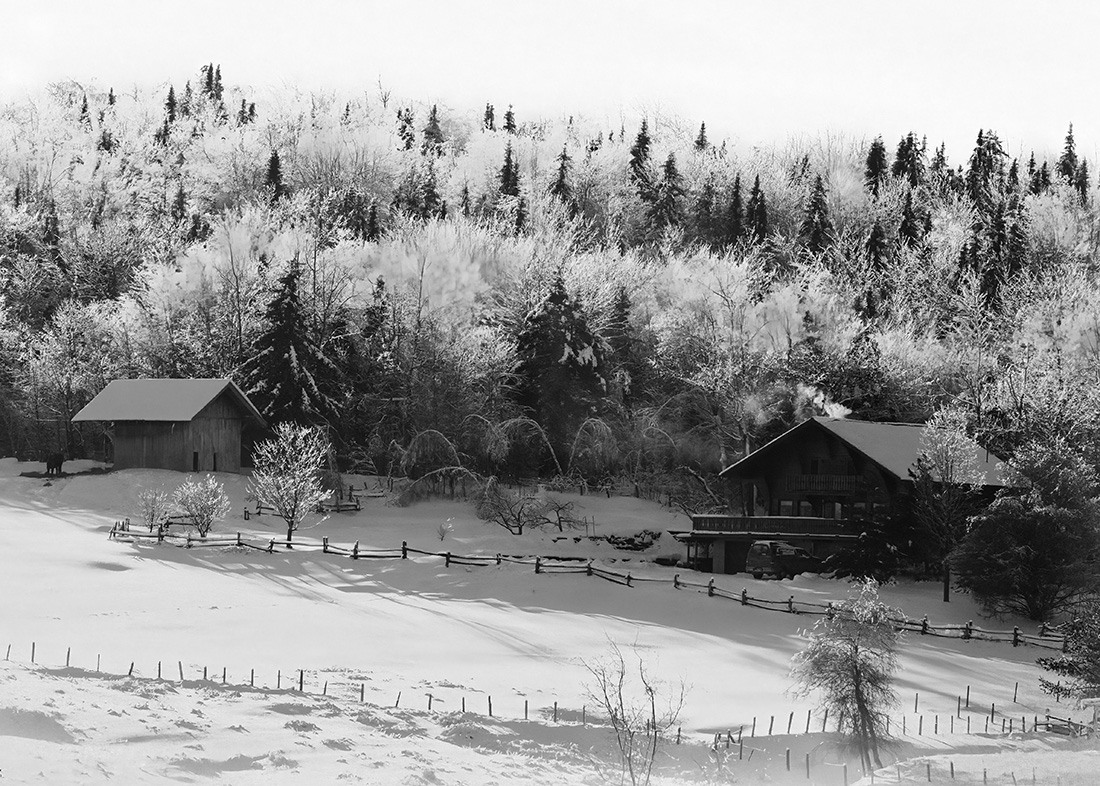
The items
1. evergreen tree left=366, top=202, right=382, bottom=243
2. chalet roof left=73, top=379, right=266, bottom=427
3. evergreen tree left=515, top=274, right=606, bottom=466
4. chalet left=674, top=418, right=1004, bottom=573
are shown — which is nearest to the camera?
chalet left=674, top=418, right=1004, bottom=573

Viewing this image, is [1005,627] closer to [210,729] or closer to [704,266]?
[210,729]

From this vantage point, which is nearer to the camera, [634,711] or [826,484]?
[634,711]

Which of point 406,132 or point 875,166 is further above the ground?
point 406,132

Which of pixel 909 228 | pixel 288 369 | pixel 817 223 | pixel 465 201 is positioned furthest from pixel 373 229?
pixel 909 228

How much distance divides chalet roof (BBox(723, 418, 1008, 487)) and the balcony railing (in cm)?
293

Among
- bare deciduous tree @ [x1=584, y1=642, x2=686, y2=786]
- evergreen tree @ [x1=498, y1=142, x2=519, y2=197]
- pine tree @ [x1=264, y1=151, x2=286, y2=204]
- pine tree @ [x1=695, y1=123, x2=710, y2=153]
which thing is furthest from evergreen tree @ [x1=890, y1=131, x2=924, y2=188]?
bare deciduous tree @ [x1=584, y1=642, x2=686, y2=786]

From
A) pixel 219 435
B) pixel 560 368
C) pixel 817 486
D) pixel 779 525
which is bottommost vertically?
pixel 779 525

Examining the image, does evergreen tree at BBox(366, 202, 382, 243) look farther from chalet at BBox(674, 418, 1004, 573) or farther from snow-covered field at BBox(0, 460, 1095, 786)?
chalet at BBox(674, 418, 1004, 573)

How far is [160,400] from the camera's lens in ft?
200

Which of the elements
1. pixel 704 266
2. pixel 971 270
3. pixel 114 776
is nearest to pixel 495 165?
pixel 704 266

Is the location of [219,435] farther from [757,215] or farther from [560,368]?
[757,215]

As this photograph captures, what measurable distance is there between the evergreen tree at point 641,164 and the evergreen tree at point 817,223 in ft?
56.4

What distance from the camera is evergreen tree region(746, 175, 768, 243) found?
99.9 m

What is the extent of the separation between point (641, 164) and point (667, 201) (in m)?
10.0
